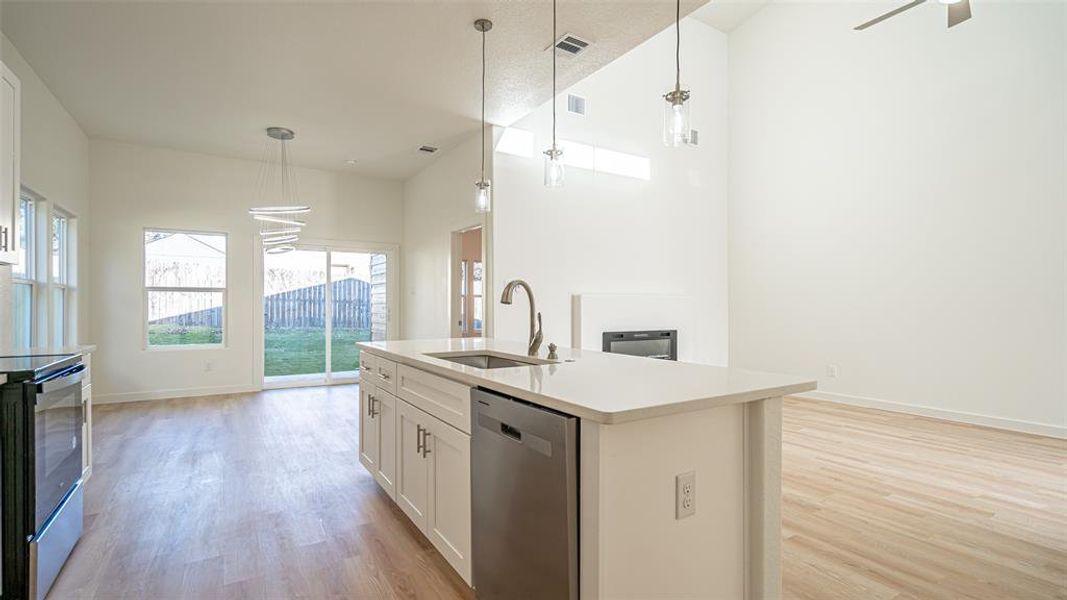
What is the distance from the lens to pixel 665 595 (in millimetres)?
1414

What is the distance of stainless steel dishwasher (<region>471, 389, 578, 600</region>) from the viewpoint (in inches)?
53.0

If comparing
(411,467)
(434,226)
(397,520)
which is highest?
(434,226)

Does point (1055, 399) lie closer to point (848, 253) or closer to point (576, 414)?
point (848, 253)

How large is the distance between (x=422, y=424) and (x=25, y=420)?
1.40 m

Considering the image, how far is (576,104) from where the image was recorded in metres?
5.45

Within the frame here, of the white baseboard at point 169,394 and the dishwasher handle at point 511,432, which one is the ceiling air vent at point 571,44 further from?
the white baseboard at point 169,394

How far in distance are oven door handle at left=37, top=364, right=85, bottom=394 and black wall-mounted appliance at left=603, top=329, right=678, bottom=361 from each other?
4.17 m

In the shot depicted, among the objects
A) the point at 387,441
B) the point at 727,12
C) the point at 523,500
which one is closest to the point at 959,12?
the point at 523,500

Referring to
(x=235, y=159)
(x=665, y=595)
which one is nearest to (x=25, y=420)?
(x=665, y=595)

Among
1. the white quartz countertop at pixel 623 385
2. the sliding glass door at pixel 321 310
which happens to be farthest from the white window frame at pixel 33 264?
the white quartz countertop at pixel 623 385

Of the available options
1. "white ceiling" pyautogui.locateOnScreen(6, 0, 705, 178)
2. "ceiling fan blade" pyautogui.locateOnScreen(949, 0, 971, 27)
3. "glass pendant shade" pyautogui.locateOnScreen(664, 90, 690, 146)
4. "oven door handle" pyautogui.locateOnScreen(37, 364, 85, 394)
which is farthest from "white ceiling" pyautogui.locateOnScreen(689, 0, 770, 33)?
"oven door handle" pyautogui.locateOnScreen(37, 364, 85, 394)

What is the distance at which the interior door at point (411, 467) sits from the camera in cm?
223

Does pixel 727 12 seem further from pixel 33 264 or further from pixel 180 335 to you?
pixel 180 335

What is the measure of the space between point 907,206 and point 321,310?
272 inches
